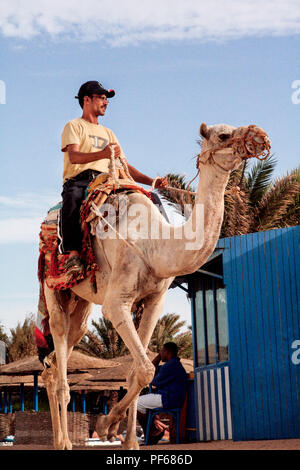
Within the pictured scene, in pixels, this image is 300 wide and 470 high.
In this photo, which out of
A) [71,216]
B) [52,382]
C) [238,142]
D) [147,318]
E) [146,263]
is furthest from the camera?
[52,382]

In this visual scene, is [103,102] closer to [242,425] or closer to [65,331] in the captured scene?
[65,331]

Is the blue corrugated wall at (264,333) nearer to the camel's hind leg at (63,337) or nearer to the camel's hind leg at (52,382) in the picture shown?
the camel's hind leg at (63,337)

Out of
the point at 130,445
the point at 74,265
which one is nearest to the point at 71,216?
the point at 74,265

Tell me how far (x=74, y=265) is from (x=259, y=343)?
5.94 metres

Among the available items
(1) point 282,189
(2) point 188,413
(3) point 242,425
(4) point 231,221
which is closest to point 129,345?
(3) point 242,425

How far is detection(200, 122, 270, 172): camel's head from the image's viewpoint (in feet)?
19.9

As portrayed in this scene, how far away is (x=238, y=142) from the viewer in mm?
6152

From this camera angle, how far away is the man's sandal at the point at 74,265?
23.3 ft

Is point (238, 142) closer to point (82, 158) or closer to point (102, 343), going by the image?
point (82, 158)

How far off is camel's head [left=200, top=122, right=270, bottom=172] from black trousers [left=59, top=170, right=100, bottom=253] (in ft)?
5.56

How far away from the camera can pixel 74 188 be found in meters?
7.55

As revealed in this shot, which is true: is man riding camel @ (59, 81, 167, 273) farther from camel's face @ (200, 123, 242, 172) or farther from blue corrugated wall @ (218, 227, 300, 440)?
blue corrugated wall @ (218, 227, 300, 440)
